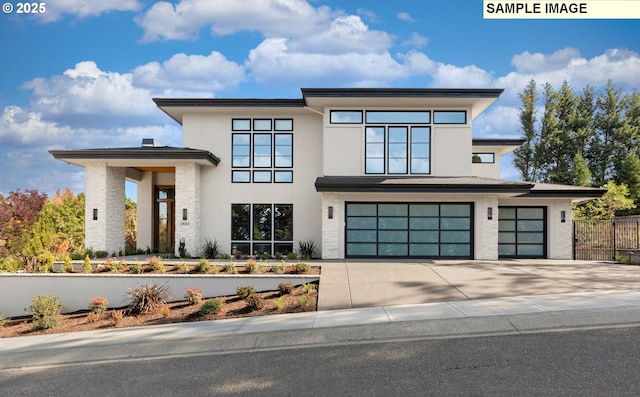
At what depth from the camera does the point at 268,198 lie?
19672 millimetres

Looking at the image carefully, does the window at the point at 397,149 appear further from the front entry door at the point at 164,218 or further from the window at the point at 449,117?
the front entry door at the point at 164,218

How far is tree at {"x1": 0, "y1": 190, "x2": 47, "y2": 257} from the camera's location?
28453mm

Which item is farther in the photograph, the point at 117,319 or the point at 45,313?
the point at 45,313

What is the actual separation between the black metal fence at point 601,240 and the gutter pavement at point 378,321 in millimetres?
9082

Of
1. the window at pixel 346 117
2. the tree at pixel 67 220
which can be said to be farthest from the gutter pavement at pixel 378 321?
the tree at pixel 67 220

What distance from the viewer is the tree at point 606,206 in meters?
30.2

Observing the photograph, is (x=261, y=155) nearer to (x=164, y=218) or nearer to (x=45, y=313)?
(x=164, y=218)

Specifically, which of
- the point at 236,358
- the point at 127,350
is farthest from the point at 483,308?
the point at 127,350

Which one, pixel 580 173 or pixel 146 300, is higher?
pixel 580 173

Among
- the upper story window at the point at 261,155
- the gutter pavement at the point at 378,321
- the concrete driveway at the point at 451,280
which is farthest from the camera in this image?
the upper story window at the point at 261,155

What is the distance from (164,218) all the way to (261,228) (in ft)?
19.2

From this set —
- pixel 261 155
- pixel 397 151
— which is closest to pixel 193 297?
pixel 261 155

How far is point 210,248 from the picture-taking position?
1905 cm

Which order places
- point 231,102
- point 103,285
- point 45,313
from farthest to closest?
point 231,102, point 103,285, point 45,313
